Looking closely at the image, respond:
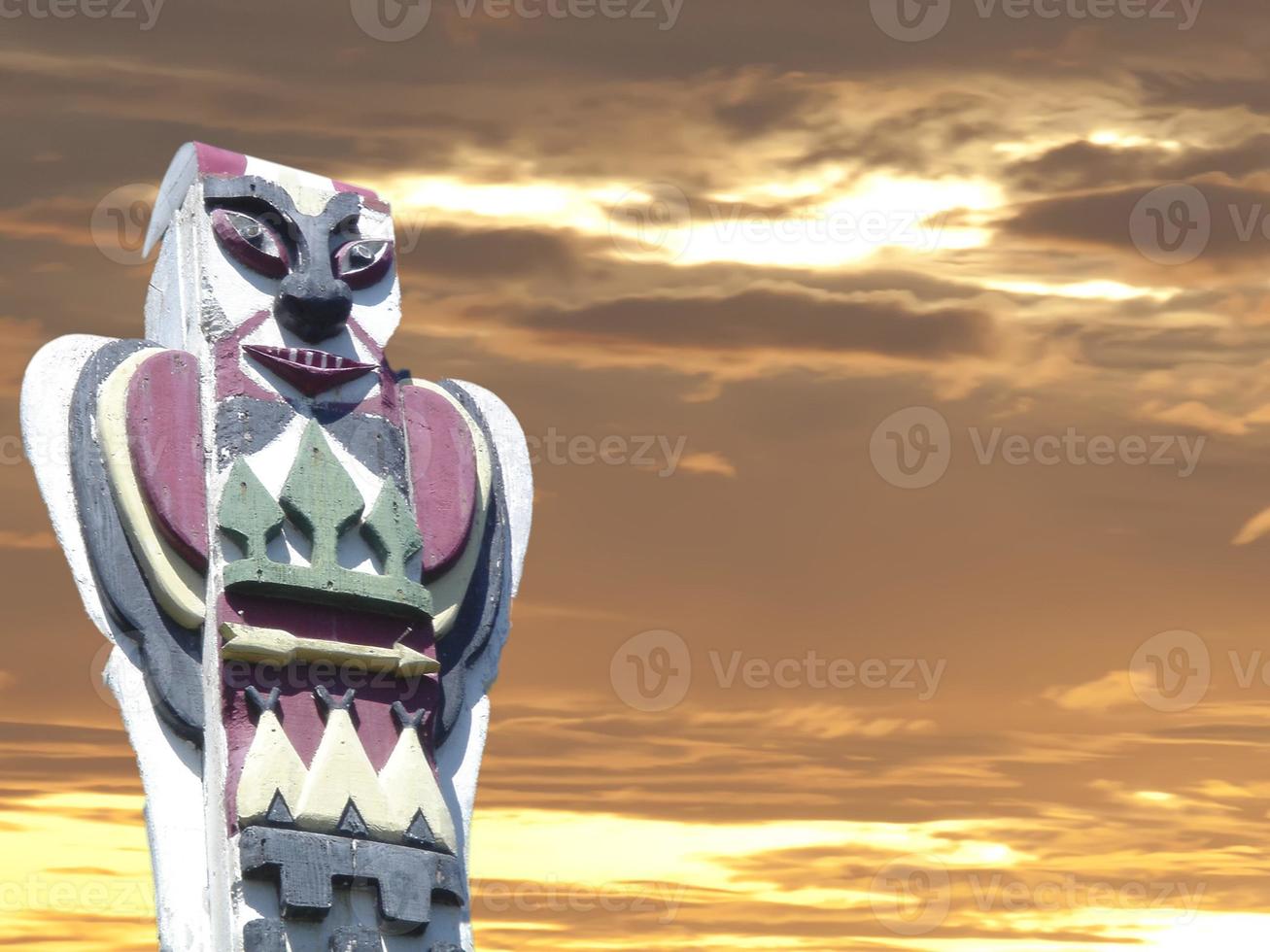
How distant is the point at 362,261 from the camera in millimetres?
18375

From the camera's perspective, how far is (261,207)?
18078 mm

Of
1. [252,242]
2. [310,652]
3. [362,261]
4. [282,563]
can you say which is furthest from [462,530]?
[252,242]

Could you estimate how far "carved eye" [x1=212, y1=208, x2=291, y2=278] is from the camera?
Answer: 58.6 ft

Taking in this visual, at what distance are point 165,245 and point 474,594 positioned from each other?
3.52 metres

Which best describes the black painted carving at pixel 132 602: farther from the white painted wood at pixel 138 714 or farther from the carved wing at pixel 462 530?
the carved wing at pixel 462 530

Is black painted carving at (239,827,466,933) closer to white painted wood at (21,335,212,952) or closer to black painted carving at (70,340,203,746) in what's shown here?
white painted wood at (21,335,212,952)

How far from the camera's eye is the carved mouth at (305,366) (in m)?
17.7

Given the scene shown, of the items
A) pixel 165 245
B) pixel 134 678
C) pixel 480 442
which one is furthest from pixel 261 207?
pixel 134 678

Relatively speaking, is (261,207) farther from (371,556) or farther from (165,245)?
(371,556)

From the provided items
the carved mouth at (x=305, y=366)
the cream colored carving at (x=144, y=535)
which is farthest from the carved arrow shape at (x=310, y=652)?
the carved mouth at (x=305, y=366)

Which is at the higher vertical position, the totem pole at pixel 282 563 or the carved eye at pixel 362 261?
the carved eye at pixel 362 261

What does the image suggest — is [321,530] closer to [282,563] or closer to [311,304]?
[282,563]

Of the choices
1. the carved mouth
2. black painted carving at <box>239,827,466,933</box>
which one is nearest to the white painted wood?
black painted carving at <box>239,827,466,933</box>

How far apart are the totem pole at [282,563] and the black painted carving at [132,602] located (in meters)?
0.02
